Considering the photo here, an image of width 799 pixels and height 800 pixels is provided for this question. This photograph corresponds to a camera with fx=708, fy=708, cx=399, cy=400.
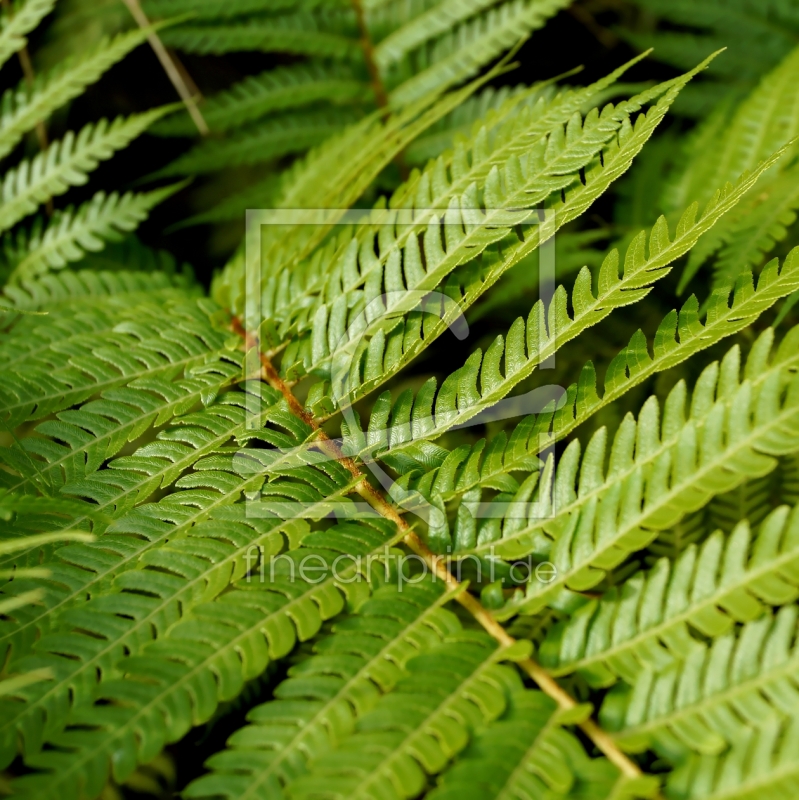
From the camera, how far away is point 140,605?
0.99 metres

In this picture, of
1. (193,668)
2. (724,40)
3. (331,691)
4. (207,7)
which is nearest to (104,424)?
(193,668)

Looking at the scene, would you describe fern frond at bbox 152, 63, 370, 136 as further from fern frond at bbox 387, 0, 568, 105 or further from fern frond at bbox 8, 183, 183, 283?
fern frond at bbox 8, 183, 183, 283

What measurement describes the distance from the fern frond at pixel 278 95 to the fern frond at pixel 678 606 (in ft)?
5.53

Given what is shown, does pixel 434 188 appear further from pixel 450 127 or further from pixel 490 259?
pixel 450 127

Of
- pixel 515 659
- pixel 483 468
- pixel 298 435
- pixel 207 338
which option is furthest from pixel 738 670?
pixel 207 338

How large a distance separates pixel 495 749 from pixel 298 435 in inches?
24.0

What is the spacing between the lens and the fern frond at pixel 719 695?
2.62 feet

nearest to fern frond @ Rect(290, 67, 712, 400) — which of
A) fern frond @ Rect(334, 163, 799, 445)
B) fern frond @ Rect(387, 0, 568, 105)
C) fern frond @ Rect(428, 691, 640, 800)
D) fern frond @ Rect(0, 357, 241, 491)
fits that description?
fern frond @ Rect(334, 163, 799, 445)

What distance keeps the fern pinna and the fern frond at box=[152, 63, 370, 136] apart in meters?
0.31

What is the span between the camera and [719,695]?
821mm

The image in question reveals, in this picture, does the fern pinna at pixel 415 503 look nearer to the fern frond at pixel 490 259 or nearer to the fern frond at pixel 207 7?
the fern frond at pixel 490 259

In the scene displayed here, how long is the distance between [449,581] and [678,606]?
328 mm

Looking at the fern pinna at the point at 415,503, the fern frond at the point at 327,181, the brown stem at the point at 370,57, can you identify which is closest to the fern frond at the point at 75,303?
the fern pinna at the point at 415,503

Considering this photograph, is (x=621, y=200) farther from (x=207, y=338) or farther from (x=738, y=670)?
(x=738, y=670)
